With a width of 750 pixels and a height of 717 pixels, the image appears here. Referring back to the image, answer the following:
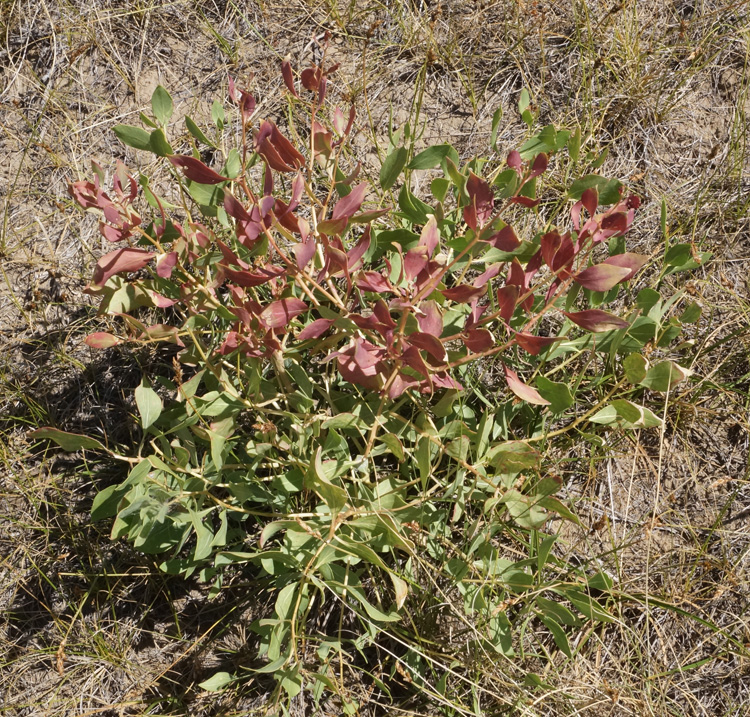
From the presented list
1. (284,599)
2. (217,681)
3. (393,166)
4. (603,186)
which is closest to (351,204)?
(393,166)

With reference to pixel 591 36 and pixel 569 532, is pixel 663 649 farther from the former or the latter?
pixel 591 36

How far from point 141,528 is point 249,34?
1.65m

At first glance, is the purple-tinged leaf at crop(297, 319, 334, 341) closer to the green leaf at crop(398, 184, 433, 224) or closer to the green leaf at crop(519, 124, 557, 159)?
the green leaf at crop(398, 184, 433, 224)

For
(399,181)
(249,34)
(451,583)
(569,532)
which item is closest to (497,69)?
(399,181)

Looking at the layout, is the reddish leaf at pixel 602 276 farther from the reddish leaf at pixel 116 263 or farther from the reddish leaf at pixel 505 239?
the reddish leaf at pixel 116 263

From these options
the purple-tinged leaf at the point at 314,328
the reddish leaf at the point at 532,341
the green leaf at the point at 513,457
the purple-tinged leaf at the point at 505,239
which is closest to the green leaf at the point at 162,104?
the purple-tinged leaf at the point at 314,328

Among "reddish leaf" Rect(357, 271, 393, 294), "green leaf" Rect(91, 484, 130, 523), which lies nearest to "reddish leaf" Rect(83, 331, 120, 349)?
"green leaf" Rect(91, 484, 130, 523)

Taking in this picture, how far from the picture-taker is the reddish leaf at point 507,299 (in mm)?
1315

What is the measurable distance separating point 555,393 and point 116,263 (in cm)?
94

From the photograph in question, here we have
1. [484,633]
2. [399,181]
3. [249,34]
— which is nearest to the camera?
[484,633]

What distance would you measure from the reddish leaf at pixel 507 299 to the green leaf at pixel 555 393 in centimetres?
26

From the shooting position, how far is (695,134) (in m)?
2.31

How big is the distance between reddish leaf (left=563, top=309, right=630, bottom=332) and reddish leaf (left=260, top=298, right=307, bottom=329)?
527mm

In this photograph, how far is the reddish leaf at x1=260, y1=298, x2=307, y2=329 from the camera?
1425 mm
